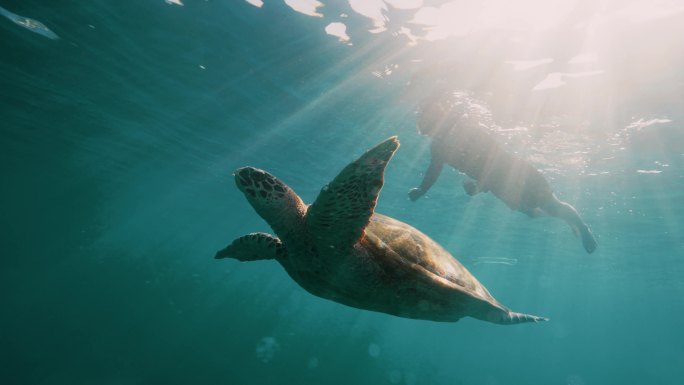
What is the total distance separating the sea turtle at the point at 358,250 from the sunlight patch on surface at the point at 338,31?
7.61 meters

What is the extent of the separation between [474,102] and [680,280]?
38.5 metres

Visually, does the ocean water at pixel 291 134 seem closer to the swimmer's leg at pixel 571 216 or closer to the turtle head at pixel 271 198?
the swimmer's leg at pixel 571 216

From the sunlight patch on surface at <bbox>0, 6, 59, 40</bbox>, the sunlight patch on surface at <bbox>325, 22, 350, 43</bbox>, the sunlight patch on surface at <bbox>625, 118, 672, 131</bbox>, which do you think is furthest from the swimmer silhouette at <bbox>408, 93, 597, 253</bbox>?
the sunlight patch on surface at <bbox>0, 6, 59, 40</bbox>

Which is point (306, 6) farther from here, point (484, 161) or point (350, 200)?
point (350, 200)

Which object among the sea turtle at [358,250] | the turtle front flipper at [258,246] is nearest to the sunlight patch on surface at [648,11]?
the sea turtle at [358,250]

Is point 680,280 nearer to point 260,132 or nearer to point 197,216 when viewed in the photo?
point 260,132

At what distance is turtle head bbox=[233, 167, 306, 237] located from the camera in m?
3.16

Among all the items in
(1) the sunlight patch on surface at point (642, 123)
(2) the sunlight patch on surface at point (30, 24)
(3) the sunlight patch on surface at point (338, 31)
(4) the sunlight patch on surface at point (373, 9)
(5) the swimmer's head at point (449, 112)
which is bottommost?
(5) the swimmer's head at point (449, 112)

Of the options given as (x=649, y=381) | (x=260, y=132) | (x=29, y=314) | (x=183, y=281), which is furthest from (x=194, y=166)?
(x=649, y=381)

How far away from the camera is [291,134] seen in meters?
17.7

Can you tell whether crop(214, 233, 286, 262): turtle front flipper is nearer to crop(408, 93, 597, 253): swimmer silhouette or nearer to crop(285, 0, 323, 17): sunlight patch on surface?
crop(408, 93, 597, 253): swimmer silhouette

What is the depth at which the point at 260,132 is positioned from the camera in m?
18.1

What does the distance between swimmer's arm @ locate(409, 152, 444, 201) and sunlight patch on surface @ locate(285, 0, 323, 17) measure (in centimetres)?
561

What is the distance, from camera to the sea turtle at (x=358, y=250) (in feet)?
9.45
